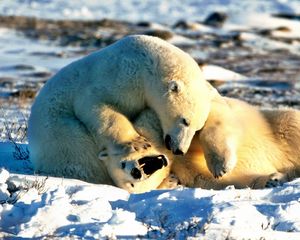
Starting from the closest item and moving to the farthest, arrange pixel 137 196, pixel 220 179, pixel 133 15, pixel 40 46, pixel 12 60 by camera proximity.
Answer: pixel 137 196, pixel 220 179, pixel 12 60, pixel 40 46, pixel 133 15

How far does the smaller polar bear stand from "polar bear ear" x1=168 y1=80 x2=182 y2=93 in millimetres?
257

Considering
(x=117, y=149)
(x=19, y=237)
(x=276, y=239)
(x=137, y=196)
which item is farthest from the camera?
(x=117, y=149)

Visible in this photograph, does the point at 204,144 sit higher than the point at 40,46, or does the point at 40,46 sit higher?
the point at 204,144

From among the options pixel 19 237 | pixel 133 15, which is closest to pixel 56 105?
pixel 19 237

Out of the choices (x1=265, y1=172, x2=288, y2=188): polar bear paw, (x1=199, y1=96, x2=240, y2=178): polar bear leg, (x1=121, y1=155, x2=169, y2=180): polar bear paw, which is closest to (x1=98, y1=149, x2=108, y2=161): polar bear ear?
(x1=121, y1=155, x2=169, y2=180): polar bear paw

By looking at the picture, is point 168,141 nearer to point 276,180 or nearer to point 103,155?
point 103,155

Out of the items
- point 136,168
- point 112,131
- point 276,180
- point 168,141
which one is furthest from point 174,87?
point 276,180

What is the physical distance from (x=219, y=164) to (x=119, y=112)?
2.50ft

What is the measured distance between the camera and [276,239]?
3.75 m

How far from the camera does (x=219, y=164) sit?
5.18 metres

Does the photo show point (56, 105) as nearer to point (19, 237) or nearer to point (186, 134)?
point (186, 134)

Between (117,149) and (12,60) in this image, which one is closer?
(117,149)

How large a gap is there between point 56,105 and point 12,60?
14.4m

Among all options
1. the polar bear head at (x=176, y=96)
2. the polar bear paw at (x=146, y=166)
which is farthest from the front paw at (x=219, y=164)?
the polar bear paw at (x=146, y=166)
